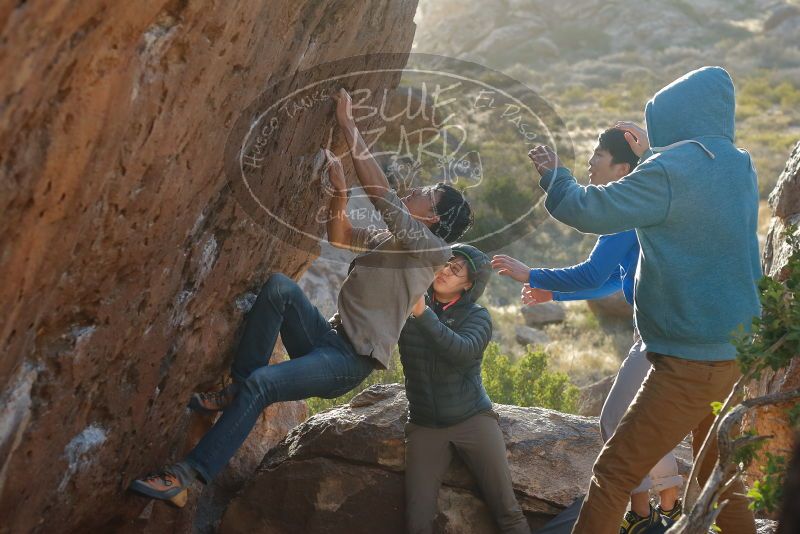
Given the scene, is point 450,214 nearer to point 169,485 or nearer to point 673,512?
point 169,485

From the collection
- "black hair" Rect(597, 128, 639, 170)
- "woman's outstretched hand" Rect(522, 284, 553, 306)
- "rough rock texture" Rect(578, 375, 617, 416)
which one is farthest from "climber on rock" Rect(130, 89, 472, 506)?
"rough rock texture" Rect(578, 375, 617, 416)

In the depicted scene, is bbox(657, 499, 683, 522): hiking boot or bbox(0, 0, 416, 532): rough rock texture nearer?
bbox(0, 0, 416, 532): rough rock texture

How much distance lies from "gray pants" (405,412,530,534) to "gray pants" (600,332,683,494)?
67cm

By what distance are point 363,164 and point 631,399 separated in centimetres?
171

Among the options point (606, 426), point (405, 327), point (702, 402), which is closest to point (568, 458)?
point (606, 426)

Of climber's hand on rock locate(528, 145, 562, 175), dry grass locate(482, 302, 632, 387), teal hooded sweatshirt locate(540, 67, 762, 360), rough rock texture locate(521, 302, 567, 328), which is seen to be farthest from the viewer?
rough rock texture locate(521, 302, 567, 328)

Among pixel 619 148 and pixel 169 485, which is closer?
pixel 169 485

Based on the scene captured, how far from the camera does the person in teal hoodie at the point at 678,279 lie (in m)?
3.84

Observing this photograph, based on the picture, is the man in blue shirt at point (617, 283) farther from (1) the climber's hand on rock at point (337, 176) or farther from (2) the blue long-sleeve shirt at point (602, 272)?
(1) the climber's hand on rock at point (337, 176)

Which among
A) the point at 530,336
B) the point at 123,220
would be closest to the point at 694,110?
the point at 123,220

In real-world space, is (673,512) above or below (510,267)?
below

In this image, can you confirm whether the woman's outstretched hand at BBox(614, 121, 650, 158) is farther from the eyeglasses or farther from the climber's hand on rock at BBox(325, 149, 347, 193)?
the climber's hand on rock at BBox(325, 149, 347, 193)

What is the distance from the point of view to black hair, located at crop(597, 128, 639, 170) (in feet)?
16.3

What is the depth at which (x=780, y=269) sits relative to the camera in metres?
5.71
